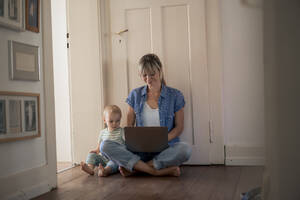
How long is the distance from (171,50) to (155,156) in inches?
37.6

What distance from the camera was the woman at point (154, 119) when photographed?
7.89 ft

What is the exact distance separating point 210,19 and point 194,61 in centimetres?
38

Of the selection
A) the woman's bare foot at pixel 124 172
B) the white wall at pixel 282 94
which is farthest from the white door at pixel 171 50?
the white wall at pixel 282 94

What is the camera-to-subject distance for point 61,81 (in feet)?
11.4

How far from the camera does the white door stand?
2.79m

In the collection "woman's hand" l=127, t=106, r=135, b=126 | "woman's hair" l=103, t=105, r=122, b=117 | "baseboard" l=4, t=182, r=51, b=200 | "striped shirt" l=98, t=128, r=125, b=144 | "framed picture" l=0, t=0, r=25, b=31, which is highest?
"framed picture" l=0, t=0, r=25, b=31

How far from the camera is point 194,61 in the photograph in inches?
110

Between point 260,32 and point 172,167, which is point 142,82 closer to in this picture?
point 172,167

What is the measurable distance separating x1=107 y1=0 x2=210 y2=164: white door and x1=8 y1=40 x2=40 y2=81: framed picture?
3.49ft

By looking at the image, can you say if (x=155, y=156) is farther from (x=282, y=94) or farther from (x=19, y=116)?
(x=282, y=94)

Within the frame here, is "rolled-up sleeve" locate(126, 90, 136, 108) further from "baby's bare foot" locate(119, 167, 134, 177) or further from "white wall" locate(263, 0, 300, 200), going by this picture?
"white wall" locate(263, 0, 300, 200)

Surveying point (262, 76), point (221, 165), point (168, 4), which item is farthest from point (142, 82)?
point (262, 76)

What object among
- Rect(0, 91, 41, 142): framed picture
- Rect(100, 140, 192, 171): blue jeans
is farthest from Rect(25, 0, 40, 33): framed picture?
Rect(100, 140, 192, 171): blue jeans

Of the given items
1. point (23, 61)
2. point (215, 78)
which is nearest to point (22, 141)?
point (23, 61)
